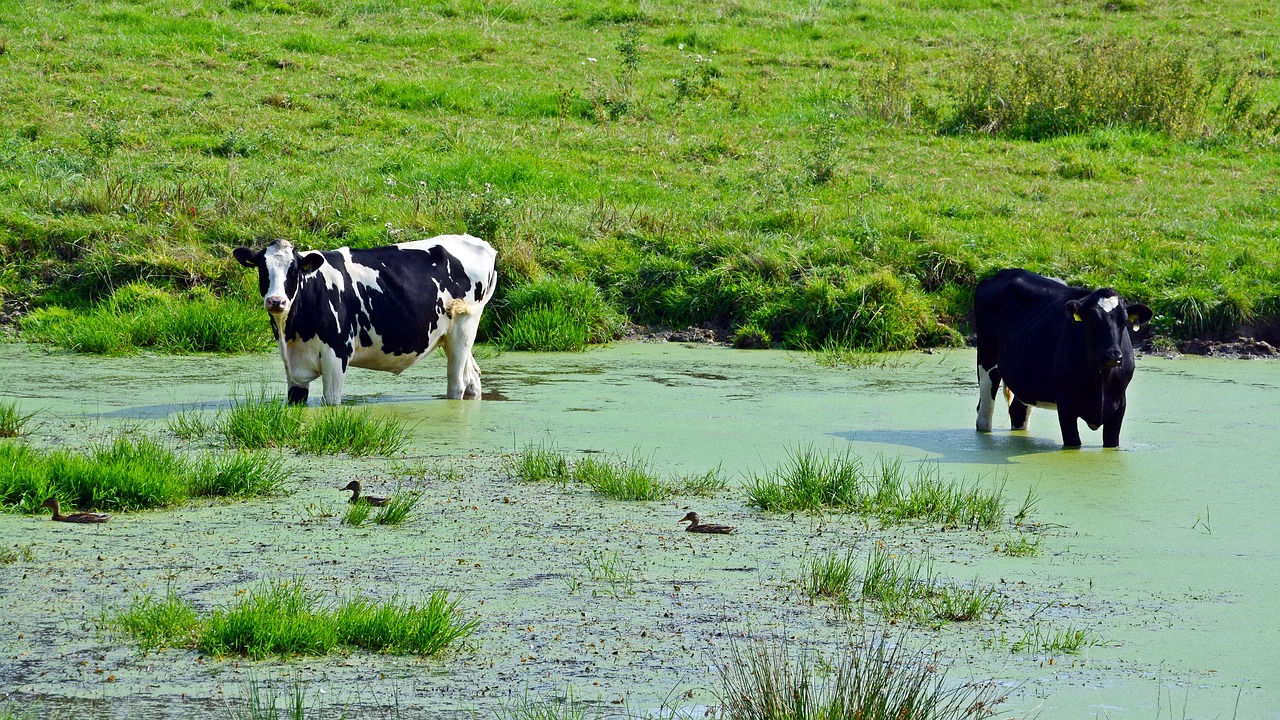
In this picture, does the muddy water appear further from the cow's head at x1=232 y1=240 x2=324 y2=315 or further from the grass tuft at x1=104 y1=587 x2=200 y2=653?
the cow's head at x1=232 y1=240 x2=324 y2=315

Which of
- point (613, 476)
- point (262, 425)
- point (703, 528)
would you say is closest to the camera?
point (703, 528)

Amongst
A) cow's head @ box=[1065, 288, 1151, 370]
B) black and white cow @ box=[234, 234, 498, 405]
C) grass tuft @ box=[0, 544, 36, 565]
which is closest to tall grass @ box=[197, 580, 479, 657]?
grass tuft @ box=[0, 544, 36, 565]

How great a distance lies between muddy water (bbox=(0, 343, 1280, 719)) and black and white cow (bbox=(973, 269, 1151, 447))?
0.87ft

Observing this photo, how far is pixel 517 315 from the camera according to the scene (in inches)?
514

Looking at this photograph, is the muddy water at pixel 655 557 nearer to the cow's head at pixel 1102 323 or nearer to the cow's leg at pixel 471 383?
the cow's leg at pixel 471 383

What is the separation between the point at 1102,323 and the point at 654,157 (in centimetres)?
917

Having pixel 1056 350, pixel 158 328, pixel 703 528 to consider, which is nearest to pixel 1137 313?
pixel 1056 350

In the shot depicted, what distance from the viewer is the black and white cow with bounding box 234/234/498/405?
31.3 ft

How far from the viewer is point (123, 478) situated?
6.54m

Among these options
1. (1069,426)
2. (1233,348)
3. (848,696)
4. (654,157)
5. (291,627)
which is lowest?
(1233,348)

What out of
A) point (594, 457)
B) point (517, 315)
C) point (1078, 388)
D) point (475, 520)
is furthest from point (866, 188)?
point (475, 520)

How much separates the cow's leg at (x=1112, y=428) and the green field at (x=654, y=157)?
4139 mm

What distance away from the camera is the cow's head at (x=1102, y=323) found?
8.64 metres

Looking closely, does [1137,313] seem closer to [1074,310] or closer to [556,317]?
[1074,310]
